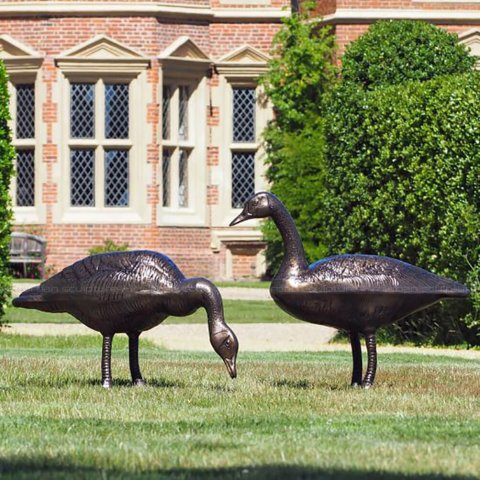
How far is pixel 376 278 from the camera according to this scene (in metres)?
10.5

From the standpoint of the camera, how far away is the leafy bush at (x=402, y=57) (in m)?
21.4

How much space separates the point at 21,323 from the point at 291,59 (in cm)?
857

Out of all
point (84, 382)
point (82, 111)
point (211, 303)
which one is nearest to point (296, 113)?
point (82, 111)

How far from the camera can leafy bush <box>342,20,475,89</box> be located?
2142 cm

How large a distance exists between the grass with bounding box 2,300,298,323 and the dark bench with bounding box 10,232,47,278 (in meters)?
2.91

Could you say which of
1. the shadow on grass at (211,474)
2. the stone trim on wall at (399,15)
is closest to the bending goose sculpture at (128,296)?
the shadow on grass at (211,474)

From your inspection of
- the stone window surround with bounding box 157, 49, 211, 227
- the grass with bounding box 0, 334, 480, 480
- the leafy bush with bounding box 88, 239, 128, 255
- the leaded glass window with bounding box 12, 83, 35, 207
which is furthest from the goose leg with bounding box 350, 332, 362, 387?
the leaded glass window with bounding box 12, 83, 35, 207

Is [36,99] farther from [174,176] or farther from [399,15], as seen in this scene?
[399,15]

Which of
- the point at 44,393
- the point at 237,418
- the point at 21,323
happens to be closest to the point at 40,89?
the point at 21,323

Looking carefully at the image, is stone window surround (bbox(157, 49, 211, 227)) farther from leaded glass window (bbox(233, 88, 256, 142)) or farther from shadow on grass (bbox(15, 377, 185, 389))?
shadow on grass (bbox(15, 377, 185, 389))

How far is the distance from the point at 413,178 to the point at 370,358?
5.60m

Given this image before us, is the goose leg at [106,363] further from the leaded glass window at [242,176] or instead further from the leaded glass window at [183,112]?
the leaded glass window at [242,176]

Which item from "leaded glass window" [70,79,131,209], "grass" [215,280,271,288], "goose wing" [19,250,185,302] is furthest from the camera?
"leaded glass window" [70,79,131,209]

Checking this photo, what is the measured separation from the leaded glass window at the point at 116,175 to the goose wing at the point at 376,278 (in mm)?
15952
